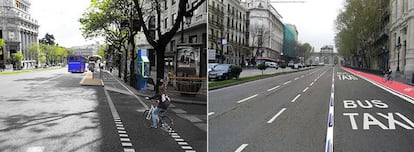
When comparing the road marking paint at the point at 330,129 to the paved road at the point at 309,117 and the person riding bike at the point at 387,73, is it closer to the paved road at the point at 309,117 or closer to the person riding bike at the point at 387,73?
the paved road at the point at 309,117

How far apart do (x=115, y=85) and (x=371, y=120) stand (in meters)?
2.43

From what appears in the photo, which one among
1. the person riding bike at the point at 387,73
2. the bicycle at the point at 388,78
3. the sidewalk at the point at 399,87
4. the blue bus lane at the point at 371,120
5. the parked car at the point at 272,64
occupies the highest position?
the parked car at the point at 272,64

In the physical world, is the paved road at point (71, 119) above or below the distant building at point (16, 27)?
below

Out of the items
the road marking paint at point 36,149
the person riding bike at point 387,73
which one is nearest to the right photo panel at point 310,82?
the person riding bike at point 387,73

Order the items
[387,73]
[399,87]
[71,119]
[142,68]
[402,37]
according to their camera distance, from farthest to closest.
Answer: [142,68] < [71,119] < [387,73] < [399,87] < [402,37]

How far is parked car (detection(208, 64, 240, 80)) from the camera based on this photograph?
2.10 metres

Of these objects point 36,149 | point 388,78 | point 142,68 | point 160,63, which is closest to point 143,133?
point 142,68

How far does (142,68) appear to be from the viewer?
2.56 m

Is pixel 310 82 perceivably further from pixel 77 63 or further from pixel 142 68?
pixel 77 63

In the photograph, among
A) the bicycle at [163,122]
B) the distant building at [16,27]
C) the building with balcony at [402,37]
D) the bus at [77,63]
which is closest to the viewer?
the building with balcony at [402,37]

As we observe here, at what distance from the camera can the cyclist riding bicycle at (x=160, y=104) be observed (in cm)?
239

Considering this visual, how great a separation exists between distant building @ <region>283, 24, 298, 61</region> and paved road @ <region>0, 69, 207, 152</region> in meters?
0.95

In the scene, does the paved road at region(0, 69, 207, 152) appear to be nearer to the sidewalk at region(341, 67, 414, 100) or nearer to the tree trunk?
the tree trunk

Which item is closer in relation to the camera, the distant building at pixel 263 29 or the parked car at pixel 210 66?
the parked car at pixel 210 66
